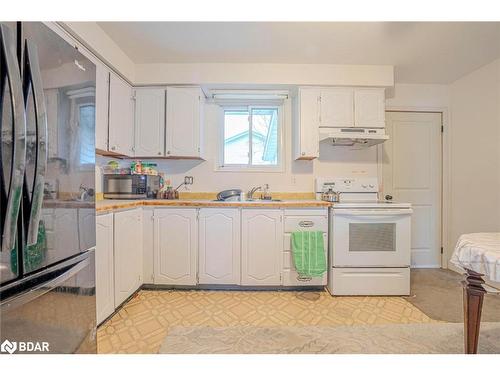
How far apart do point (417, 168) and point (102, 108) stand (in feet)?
12.0

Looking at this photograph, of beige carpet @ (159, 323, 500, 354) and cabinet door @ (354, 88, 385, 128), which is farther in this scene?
cabinet door @ (354, 88, 385, 128)

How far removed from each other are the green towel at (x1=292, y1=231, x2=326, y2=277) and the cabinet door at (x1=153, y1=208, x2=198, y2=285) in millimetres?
987

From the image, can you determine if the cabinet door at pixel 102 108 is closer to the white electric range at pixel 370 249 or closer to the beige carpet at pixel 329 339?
the beige carpet at pixel 329 339

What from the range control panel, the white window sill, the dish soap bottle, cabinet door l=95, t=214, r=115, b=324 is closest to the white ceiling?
the white window sill

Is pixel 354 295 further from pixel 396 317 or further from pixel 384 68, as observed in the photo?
pixel 384 68

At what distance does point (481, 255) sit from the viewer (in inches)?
38.6

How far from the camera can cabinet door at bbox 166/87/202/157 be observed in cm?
257

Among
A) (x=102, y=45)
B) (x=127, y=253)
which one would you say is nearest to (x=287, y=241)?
(x=127, y=253)

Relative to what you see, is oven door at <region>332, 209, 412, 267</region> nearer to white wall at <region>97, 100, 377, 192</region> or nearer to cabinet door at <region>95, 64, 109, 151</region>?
white wall at <region>97, 100, 377, 192</region>

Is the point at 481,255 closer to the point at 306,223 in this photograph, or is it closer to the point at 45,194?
the point at 306,223

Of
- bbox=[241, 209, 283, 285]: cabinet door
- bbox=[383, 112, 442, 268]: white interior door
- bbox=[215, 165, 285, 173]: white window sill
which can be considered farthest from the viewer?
bbox=[383, 112, 442, 268]: white interior door

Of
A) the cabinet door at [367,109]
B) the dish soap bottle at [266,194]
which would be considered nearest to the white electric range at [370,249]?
the dish soap bottle at [266,194]
